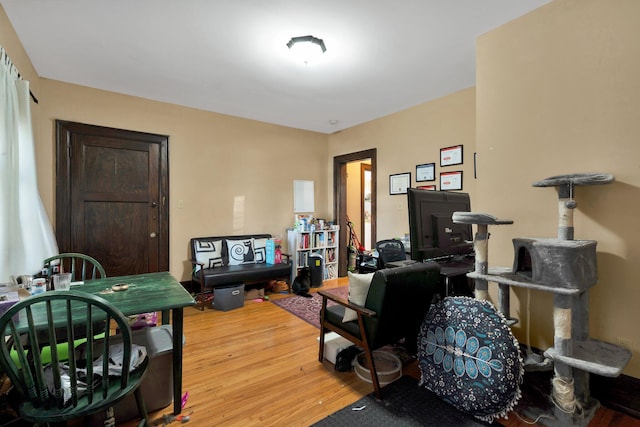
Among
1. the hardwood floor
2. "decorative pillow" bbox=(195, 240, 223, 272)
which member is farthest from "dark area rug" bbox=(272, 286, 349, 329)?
"decorative pillow" bbox=(195, 240, 223, 272)

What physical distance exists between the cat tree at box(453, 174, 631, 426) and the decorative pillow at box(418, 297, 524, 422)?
216 millimetres

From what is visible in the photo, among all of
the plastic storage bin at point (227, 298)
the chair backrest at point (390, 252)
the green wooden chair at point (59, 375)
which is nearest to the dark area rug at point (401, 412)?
the green wooden chair at point (59, 375)

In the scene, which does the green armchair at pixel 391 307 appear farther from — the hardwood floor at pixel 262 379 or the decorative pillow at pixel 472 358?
the hardwood floor at pixel 262 379

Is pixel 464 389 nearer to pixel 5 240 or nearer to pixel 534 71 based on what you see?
pixel 534 71

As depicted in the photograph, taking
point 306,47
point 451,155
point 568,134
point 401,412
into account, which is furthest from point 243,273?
point 568,134

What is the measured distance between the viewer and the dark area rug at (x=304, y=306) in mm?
3300

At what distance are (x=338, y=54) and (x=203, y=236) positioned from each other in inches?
117

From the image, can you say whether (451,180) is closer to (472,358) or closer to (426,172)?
(426,172)

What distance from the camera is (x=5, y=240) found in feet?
6.22

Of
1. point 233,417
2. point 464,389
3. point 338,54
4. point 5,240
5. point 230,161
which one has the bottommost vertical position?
point 233,417

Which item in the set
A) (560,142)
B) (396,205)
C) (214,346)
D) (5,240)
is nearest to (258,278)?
(214,346)

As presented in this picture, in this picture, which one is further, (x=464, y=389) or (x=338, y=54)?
(x=338, y=54)

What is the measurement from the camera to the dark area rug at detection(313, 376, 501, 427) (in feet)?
5.50

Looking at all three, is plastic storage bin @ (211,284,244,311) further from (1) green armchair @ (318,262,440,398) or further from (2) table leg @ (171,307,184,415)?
(1) green armchair @ (318,262,440,398)
